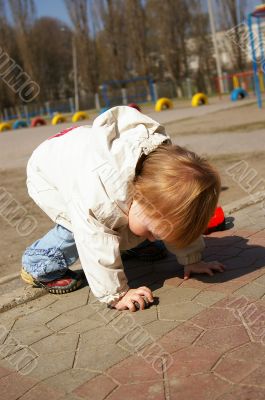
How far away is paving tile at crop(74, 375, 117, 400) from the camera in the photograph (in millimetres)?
1925

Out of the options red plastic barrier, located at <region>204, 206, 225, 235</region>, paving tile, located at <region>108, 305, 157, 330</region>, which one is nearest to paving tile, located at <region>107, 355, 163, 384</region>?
paving tile, located at <region>108, 305, 157, 330</region>

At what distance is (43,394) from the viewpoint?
1.99 meters

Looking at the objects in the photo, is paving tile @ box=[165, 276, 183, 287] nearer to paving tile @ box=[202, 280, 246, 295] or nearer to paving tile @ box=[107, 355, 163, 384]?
paving tile @ box=[202, 280, 246, 295]

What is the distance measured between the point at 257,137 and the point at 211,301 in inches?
260

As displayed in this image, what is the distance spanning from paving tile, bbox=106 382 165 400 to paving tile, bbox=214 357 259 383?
221mm

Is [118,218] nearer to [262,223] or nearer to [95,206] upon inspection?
[95,206]

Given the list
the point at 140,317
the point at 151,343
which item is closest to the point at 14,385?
the point at 151,343

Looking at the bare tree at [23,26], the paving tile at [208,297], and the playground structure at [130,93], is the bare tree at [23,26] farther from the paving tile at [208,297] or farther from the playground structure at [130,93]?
the paving tile at [208,297]

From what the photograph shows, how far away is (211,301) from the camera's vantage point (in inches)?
102

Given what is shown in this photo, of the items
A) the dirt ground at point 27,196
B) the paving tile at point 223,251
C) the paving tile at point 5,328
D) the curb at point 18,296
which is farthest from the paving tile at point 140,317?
the dirt ground at point 27,196

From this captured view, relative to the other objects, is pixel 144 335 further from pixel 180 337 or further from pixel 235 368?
pixel 235 368

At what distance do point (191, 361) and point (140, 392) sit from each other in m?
0.25

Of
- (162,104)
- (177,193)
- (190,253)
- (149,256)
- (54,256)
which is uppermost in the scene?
(177,193)

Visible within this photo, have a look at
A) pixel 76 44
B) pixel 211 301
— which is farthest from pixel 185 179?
pixel 76 44
